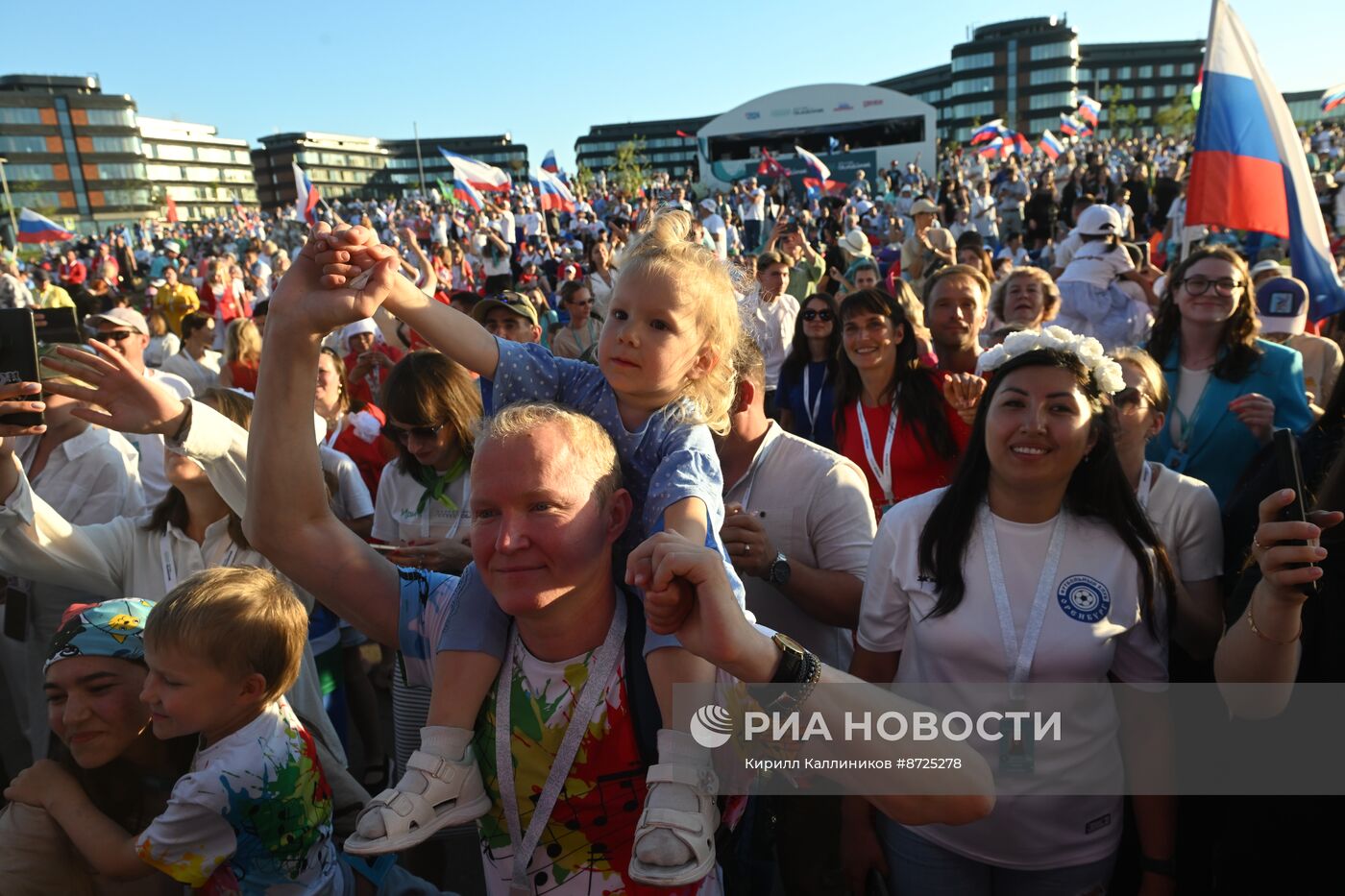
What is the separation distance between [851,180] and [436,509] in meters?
49.0

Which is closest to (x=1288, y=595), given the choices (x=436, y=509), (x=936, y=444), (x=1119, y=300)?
(x=936, y=444)

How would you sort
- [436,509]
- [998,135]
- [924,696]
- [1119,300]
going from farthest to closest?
[998,135] → [1119,300] → [436,509] → [924,696]

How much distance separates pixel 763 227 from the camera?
83.0 feet

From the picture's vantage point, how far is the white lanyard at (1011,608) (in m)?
2.04

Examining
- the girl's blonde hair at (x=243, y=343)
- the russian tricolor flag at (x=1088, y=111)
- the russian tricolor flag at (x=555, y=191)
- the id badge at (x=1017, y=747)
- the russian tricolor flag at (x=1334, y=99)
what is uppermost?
the russian tricolor flag at (x=1088, y=111)

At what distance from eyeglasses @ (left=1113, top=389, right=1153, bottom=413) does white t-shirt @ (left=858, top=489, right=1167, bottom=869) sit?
80cm

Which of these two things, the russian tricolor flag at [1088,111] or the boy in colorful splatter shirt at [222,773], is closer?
the boy in colorful splatter shirt at [222,773]

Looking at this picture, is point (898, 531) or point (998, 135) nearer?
point (898, 531)

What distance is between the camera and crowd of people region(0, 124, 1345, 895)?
1505 millimetres

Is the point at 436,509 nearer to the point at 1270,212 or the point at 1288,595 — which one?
the point at 1288,595

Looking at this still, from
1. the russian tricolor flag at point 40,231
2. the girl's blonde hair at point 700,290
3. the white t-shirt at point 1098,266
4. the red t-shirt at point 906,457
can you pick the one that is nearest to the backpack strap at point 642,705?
the girl's blonde hair at point 700,290

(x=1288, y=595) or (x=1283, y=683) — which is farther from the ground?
(x=1288, y=595)

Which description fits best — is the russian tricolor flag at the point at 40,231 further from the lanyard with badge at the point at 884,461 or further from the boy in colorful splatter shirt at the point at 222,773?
the boy in colorful splatter shirt at the point at 222,773

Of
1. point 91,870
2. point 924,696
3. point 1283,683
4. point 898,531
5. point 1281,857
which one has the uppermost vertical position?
point 898,531
